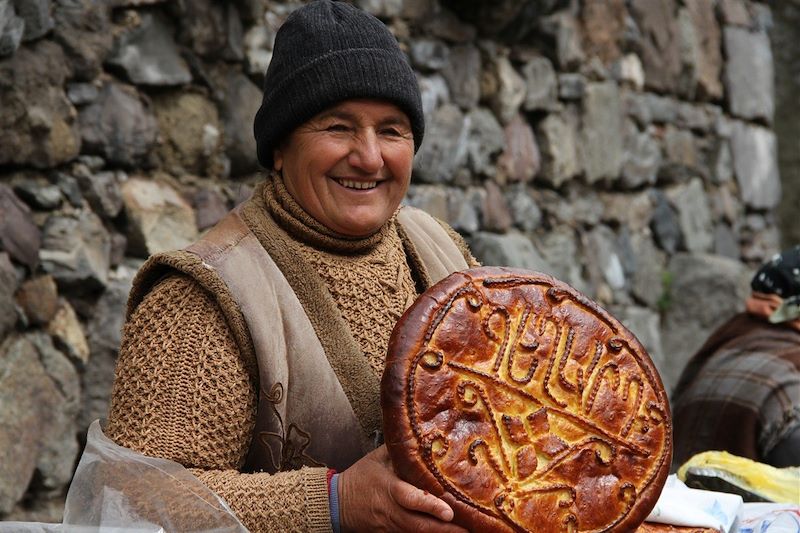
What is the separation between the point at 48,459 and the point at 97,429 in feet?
3.81

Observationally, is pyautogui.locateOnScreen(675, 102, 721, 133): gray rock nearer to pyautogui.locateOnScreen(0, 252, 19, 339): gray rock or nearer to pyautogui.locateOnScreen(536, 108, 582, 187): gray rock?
pyautogui.locateOnScreen(536, 108, 582, 187): gray rock

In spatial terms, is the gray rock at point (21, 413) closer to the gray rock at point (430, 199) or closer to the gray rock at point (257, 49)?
the gray rock at point (257, 49)

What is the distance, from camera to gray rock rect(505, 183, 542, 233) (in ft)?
16.1

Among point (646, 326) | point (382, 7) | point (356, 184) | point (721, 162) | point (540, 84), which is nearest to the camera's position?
point (356, 184)

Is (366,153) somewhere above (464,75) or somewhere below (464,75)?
below

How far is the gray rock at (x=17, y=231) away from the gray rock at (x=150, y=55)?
494mm

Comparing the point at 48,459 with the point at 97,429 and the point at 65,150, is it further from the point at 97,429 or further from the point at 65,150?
the point at 97,429

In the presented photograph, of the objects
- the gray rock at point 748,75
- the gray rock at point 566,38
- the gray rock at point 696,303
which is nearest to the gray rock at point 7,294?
the gray rock at point 566,38

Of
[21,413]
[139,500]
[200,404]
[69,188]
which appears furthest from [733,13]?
[139,500]

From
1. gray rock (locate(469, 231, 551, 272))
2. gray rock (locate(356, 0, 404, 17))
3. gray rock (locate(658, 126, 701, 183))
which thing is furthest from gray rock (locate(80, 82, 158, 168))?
gray rock (locate(658, 126, 701, 183))

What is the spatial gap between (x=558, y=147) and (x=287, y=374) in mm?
3436

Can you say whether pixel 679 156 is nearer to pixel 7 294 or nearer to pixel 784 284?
pixel 784 284

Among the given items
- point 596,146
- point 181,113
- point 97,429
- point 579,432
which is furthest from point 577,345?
point 596,146

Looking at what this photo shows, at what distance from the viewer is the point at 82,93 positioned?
9.95ft
